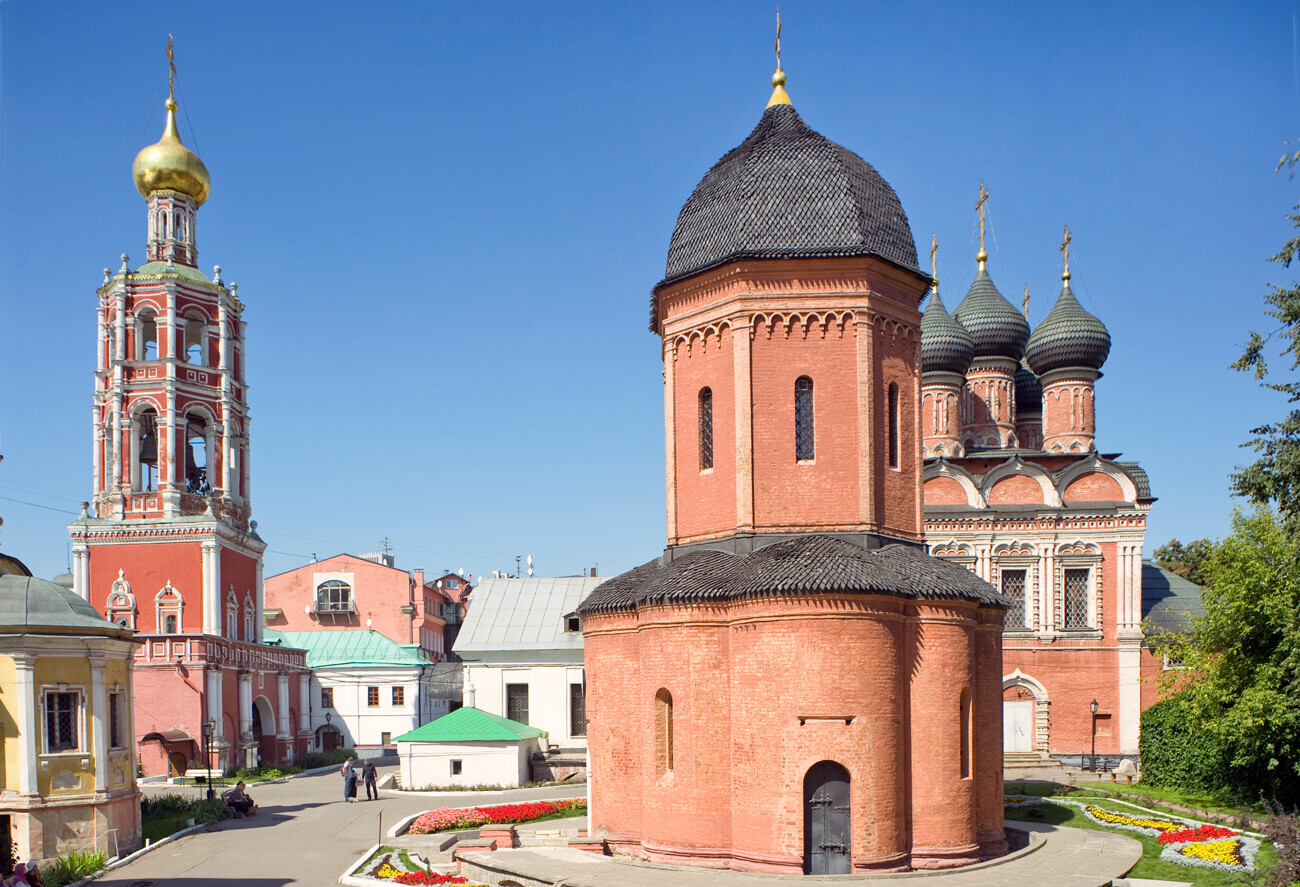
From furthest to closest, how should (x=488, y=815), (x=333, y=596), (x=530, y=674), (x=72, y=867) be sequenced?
(x=333, y=596) < (x=530, y=674) < (x=488, y=815) < (x=72, y=867)

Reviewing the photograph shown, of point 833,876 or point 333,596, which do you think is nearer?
point 833,876

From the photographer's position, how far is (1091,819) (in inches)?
772

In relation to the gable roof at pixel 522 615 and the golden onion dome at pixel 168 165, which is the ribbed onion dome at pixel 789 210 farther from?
the golden onion dome at pixel 168 165

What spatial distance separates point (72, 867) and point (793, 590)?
11.7 meters

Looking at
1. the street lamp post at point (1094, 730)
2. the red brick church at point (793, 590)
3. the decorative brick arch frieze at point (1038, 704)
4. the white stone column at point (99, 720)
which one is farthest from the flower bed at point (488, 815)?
the street lamp post at point (1094, 730)

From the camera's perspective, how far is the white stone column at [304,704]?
134 feet

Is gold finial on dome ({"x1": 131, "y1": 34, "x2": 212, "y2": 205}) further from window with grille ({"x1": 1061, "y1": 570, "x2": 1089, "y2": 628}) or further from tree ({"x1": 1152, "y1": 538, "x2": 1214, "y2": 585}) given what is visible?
tree ({"x1": 1152, "y1": 538, "x2": 1214, "y2": 585})

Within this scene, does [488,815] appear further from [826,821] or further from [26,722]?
[826,821]

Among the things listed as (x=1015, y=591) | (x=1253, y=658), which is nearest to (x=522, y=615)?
(x=1015, y=591)

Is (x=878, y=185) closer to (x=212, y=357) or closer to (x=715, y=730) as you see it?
(x=715, y=730)

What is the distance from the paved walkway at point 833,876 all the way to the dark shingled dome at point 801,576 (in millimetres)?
3437

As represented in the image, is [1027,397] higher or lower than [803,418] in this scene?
higher

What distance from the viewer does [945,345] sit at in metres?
34.4

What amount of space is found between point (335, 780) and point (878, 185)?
23.2 meters
